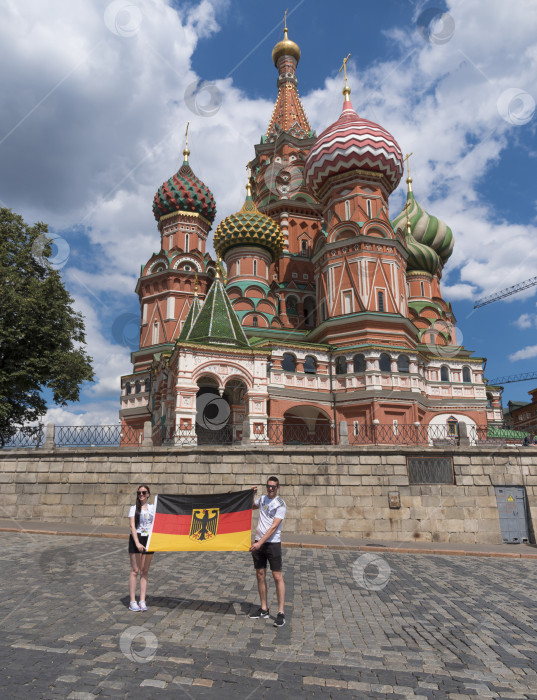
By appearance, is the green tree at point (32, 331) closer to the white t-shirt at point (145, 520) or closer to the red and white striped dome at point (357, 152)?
the white t-shirt at point (145, 520)

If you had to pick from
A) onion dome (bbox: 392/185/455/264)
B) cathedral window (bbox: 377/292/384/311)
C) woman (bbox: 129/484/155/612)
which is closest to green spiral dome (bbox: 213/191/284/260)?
cathedral window (bbox: 377/292/384/311)

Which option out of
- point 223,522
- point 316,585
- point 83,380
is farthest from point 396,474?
point 83,380

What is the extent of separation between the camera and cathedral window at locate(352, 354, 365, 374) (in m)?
28.2

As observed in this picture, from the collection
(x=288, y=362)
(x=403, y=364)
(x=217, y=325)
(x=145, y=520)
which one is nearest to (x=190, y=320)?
(x=217, y=325)

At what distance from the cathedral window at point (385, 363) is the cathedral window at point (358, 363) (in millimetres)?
998

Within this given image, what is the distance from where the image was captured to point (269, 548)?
6262mm

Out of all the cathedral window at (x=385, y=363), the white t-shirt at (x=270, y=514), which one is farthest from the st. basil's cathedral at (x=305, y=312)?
the white t-shirt at (x=270, y=514)

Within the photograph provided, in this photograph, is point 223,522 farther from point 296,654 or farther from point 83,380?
point 83,380

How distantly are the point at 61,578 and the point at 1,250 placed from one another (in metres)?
16.4

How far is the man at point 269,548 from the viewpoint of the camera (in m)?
6.14

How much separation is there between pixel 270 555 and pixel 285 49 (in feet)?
182

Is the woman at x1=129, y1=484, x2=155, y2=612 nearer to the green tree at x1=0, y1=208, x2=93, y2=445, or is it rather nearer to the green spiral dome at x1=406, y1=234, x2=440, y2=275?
the green tree at x1=0, y1=208, x2=93, y2=445

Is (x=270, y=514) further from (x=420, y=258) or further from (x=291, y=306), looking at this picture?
(x=420, y=258)

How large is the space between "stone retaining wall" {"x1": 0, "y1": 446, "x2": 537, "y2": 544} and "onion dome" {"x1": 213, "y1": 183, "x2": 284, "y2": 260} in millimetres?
22499
